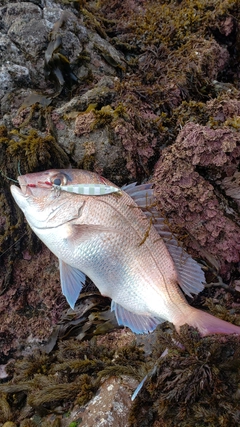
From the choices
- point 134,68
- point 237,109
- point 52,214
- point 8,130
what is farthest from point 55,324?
point 134,68

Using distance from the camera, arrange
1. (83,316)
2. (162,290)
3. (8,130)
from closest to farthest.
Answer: (162,290) → (83,316) → (8,130)

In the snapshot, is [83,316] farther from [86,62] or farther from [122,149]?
[86,62]

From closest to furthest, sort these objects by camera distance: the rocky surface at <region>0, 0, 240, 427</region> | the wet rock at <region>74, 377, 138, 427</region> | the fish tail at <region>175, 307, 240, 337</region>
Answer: the fish tail at <region>175, 307, 240, 337</region> → the wet rock at <region>74, 377, 138, 427</region> → the rocky surface at <region>0, 0, 240, 427</region>

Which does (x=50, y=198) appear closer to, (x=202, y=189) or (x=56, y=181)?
(x=56, y=181)

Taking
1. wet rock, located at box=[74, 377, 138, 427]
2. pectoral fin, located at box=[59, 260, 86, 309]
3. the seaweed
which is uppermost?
pectoral fin, located at box=[59, 260, 86, 309]

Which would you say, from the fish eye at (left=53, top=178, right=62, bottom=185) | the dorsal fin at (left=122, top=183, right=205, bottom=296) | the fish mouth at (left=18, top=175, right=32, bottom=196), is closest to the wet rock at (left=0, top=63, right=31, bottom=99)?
the fish mouth at (left=18, top=175, right=32, bottom=196)

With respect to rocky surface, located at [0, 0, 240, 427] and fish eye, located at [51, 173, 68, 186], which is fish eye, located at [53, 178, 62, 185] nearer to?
fish eye, located at [51, 173, 68, 186]

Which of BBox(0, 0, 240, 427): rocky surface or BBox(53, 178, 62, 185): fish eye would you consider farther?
BBox(53, 178, 62, 185): fish eye
